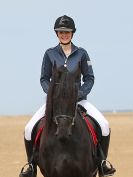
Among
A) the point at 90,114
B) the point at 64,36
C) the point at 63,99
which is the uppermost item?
the point at 64,36

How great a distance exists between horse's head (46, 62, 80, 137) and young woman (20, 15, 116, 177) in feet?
2.88

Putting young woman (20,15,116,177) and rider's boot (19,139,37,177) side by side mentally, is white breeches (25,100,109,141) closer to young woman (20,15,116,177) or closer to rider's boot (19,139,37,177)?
young woman (20,15,116,177)

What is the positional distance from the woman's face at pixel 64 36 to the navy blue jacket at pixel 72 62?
0.15 meters

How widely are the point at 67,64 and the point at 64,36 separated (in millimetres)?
489

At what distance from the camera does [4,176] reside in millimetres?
17766

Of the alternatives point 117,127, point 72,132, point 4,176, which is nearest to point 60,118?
point 72,132

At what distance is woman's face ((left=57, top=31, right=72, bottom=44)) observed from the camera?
379 inches

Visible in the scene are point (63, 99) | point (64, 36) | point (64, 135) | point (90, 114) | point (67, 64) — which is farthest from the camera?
point (90, 114)

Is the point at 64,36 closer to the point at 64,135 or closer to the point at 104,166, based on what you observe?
the point at 64,135

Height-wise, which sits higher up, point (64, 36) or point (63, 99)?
point (64, 36)

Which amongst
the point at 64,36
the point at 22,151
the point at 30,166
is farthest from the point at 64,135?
the point at 22,151

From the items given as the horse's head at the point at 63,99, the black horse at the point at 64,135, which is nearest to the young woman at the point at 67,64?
the black horse at the point at 64,135

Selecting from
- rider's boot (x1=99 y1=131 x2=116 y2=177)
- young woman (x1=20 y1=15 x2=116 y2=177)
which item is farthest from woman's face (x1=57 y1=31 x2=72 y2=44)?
rider's boot (x1=99 y1=131 x2=116 y2=177)

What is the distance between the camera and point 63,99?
8406 millimetres
